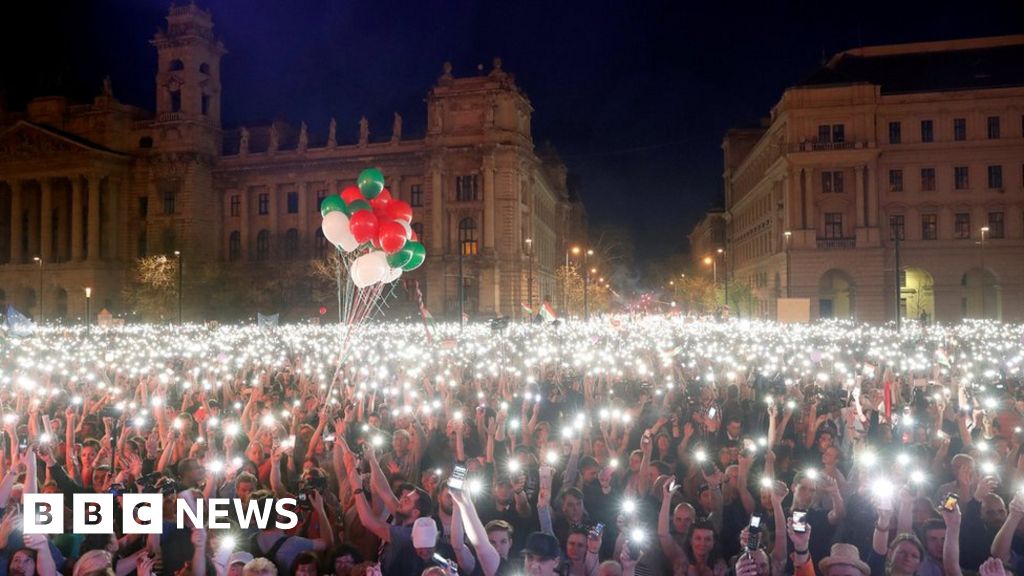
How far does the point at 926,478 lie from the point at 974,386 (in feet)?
24.4

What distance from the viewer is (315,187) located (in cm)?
7625

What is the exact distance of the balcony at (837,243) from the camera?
5784 cm

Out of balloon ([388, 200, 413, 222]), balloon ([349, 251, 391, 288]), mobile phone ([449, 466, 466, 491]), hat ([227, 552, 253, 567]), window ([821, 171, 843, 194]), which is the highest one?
window ([821, 171, 843, 194])

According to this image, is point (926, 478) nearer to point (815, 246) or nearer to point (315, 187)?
point (815, 246)

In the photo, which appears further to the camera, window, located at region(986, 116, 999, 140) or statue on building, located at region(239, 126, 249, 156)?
statue on building, located at region(239, 126, 249, 156)

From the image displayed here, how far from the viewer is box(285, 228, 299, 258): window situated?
77062 mm

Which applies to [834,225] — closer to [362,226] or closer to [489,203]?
[489,203]

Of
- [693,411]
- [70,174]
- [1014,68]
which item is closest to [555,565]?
[693,411]

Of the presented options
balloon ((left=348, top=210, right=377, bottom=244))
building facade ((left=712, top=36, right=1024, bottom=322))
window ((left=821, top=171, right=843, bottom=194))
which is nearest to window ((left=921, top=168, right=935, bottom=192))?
building facade ((left=712, top=36, right=1024, bottom=322))

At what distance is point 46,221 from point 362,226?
250ft

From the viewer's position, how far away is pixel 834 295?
6088cm

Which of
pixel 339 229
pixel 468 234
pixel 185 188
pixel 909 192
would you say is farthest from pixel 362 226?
pixel 185 188

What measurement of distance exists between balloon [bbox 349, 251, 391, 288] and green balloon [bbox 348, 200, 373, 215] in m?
0.89

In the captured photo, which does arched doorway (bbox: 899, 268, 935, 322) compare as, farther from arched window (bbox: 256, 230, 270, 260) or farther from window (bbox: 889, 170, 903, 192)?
arched window (bbox: 256, 230, 270, 260)
